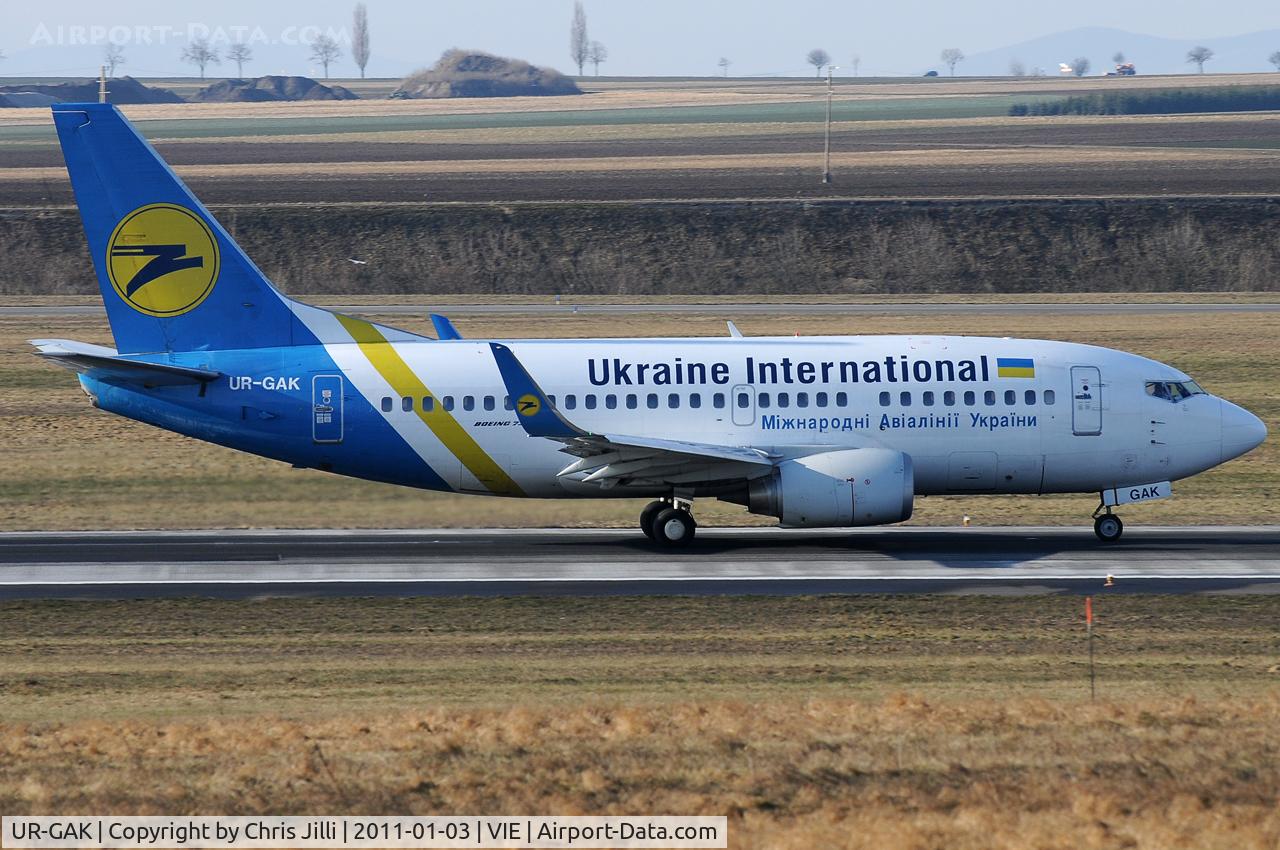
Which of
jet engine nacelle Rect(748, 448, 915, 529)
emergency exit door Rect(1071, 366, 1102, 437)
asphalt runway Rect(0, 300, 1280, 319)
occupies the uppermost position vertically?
asphalt runway Rect(0, 300, 1280, 319)

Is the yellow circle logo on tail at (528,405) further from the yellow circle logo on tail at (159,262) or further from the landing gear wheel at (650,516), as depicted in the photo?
the yellow circle logo on tail at (159,262)

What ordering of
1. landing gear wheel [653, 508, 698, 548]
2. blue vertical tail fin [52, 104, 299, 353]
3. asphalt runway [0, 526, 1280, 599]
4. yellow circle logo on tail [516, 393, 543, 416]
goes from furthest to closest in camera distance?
landing gear wheel [653, 508, 698, 548] → blue vertical tail fin [52, 104, 299, 353] → yellow circle logo on tail [516, 393, 543, 416] → asphalt runway [0, 526, 1280, 599]

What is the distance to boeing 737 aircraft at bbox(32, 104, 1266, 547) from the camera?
32.2 m

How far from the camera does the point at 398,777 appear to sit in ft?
56.5

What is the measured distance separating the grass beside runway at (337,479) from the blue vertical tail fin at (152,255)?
119 inches

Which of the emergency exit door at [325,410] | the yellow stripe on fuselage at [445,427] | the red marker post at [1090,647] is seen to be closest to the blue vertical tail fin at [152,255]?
the emergency exit door at [325,410]

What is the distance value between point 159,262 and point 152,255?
20 centimetres

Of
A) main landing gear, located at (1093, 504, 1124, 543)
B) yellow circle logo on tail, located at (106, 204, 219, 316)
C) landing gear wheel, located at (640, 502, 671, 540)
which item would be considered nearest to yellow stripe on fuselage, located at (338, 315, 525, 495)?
landing gear wheel, located at (640, 502, 671, 540)

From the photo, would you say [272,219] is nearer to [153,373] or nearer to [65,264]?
[65,264]

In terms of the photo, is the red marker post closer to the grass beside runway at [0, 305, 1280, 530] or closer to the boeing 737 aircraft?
the boeing 737 aircraft

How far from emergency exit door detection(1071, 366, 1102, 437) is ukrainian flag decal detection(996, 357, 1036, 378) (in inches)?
35.3

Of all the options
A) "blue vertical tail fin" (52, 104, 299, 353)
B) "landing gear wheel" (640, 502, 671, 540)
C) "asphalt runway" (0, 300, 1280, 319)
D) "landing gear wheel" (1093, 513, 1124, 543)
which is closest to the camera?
"blue vertical tail fin" (52, 104, 299, 353)

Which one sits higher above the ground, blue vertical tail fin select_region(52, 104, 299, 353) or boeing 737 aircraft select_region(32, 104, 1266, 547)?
blue vertical tail fin select_region(52, 104, 299, 353)

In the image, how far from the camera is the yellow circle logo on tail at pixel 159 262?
3231 centimetres
